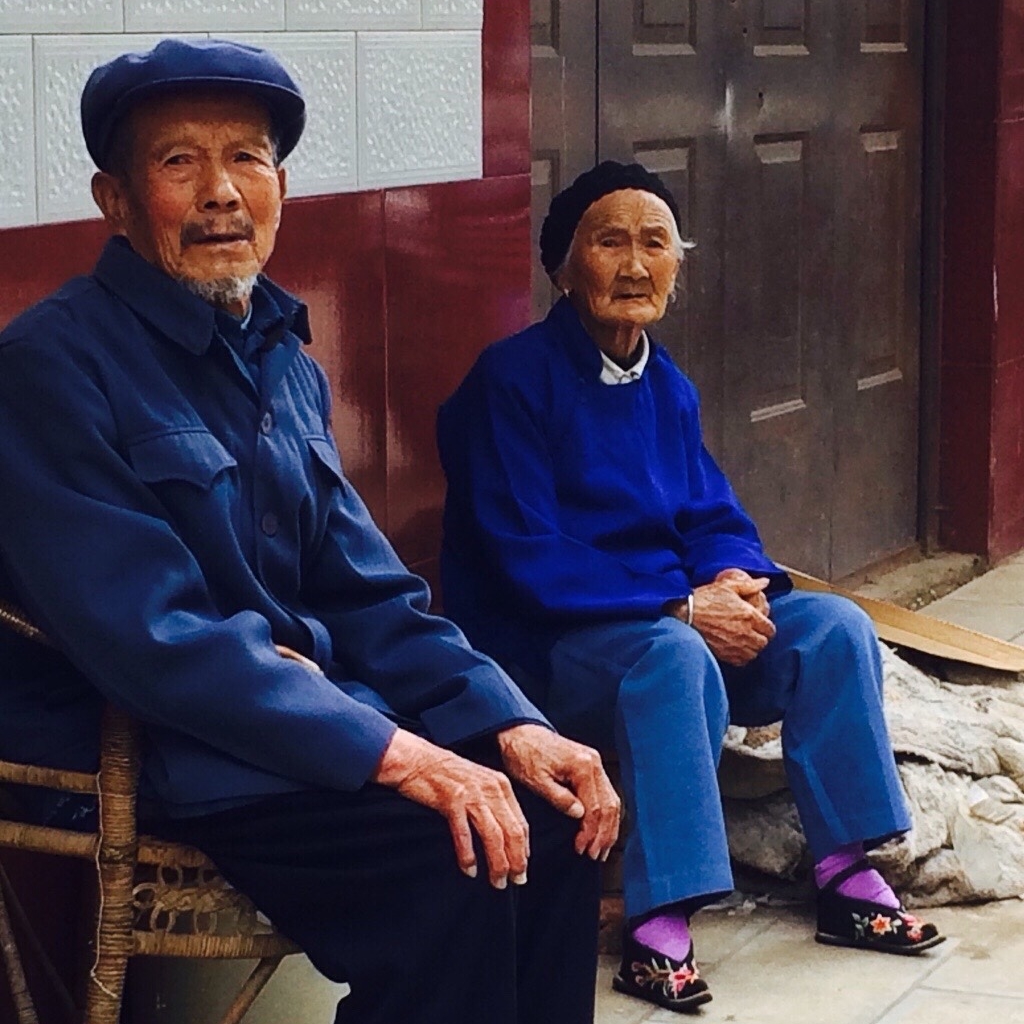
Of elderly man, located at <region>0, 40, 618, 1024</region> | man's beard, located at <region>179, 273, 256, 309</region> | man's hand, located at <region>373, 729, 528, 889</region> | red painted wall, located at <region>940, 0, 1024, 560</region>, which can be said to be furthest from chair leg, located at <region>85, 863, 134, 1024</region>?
red painted wall, located at <region>940, 0, 1024, 560</region>

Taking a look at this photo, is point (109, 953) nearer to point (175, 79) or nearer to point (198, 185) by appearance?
point (198, 185)

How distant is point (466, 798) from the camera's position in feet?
9.09

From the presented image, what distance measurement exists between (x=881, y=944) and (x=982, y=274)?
328 centimetres

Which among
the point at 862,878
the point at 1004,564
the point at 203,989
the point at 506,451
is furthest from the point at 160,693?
the point at 1004,564

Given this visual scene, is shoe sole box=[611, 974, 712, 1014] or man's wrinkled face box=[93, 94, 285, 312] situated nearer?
man's wrinkled face box=[93, 94, 285, 312]

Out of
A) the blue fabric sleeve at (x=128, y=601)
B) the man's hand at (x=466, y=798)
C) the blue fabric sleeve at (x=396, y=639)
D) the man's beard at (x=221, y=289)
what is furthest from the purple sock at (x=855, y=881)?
the man's beard at (x=221, y=289)

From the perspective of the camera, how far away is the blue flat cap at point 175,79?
2.82 meters

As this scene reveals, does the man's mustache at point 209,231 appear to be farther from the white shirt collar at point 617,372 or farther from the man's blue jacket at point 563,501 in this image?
the white shirt collar at point 617,372

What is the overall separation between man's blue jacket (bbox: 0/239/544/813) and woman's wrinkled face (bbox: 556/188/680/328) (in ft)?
3.20

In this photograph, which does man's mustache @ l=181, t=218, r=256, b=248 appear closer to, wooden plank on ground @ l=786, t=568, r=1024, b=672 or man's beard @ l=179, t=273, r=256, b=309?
man's beard @ l=179, t=273, r=256, b=309

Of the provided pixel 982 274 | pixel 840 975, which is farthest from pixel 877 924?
pixel 982 274

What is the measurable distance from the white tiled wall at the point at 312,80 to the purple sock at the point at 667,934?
50.1 inches

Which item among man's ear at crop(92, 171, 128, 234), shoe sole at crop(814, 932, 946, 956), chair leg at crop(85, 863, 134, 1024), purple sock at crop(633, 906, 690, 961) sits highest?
man's ear at crop(92, 171, 128, 234)

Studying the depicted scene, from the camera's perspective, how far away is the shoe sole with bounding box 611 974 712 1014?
147 inches
